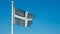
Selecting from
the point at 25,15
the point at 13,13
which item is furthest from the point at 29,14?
the point at 13,13

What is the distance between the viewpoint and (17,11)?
14.9 metres

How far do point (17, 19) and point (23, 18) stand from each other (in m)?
0.49

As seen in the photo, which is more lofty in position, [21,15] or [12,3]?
[12,3]

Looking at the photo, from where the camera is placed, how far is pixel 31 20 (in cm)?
1516

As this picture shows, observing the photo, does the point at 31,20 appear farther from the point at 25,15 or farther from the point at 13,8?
the point at 13,8

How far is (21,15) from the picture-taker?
14.9 meters

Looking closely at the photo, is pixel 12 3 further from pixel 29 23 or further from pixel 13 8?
pixel 29 23

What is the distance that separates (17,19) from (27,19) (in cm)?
80

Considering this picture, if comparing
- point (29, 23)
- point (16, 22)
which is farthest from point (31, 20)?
point (16, 22)

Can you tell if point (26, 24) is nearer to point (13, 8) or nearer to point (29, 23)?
point (29, 23)

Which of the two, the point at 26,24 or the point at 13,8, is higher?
the point at 13,8

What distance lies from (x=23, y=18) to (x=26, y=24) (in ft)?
1.76

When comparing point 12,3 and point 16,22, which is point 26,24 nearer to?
point 16,22

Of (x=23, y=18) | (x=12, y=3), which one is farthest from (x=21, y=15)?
(x=12, y=3)
